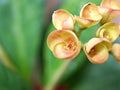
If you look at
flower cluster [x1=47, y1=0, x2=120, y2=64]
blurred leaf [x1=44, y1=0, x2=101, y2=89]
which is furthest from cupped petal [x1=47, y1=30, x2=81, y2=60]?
blurred leaf [x1=44, y1=0, x2=101, y2=89]

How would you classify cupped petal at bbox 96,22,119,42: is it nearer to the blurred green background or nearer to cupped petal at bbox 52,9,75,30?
cupped petal at bbox 52,9,75,30

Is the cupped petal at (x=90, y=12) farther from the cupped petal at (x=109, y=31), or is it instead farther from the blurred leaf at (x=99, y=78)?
the blurred leaf at (x=99, y=78)

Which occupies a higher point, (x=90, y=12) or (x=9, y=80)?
(x=90, y=12)

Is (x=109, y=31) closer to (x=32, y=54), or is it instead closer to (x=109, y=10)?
(x=109, y=10)

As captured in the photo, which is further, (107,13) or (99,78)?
(99,78)

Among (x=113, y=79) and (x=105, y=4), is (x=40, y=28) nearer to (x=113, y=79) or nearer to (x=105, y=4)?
(x=113, y=79)

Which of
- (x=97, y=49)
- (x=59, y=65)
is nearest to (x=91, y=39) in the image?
(x=97, y=49)
